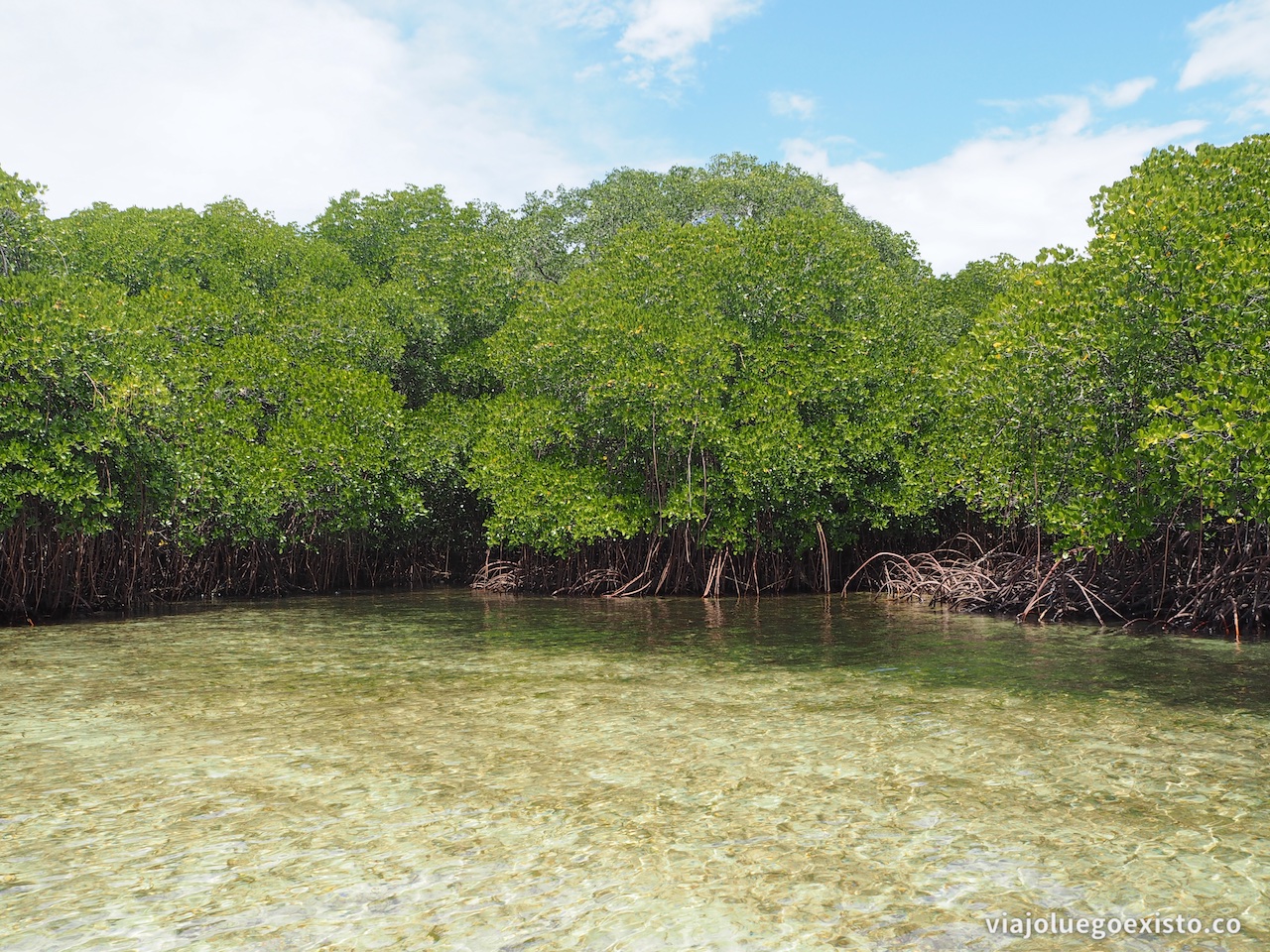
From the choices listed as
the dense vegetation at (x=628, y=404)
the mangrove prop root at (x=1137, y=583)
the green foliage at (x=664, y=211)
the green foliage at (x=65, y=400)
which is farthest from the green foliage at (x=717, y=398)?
the green foliage at (x=664, y=211)

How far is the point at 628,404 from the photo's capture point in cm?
1479

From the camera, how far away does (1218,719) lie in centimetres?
580

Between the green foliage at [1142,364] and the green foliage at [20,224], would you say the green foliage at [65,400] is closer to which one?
the green foliage at [20,224]

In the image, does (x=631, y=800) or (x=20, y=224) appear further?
(x=20, y=224)

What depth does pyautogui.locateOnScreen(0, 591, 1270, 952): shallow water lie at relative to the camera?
127 inches

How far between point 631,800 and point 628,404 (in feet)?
35.0

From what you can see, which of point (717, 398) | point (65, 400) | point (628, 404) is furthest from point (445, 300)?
point (65, 400)

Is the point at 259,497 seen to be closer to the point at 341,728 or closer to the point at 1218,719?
the point at 341,728

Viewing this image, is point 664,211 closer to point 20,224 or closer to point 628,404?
point 628,404

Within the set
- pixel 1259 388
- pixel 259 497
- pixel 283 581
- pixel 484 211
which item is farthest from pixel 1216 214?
pixel 484 211

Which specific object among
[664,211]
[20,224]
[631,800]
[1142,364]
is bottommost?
[631,800]

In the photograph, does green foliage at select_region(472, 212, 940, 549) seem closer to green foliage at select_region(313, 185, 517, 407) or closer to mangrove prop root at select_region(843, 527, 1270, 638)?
mangrove prop root at select_region(843, 527, 1270, 638)

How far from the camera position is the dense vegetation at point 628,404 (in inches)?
386

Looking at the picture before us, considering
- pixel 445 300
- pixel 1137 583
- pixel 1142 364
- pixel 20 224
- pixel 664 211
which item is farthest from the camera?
pixel 664 211
